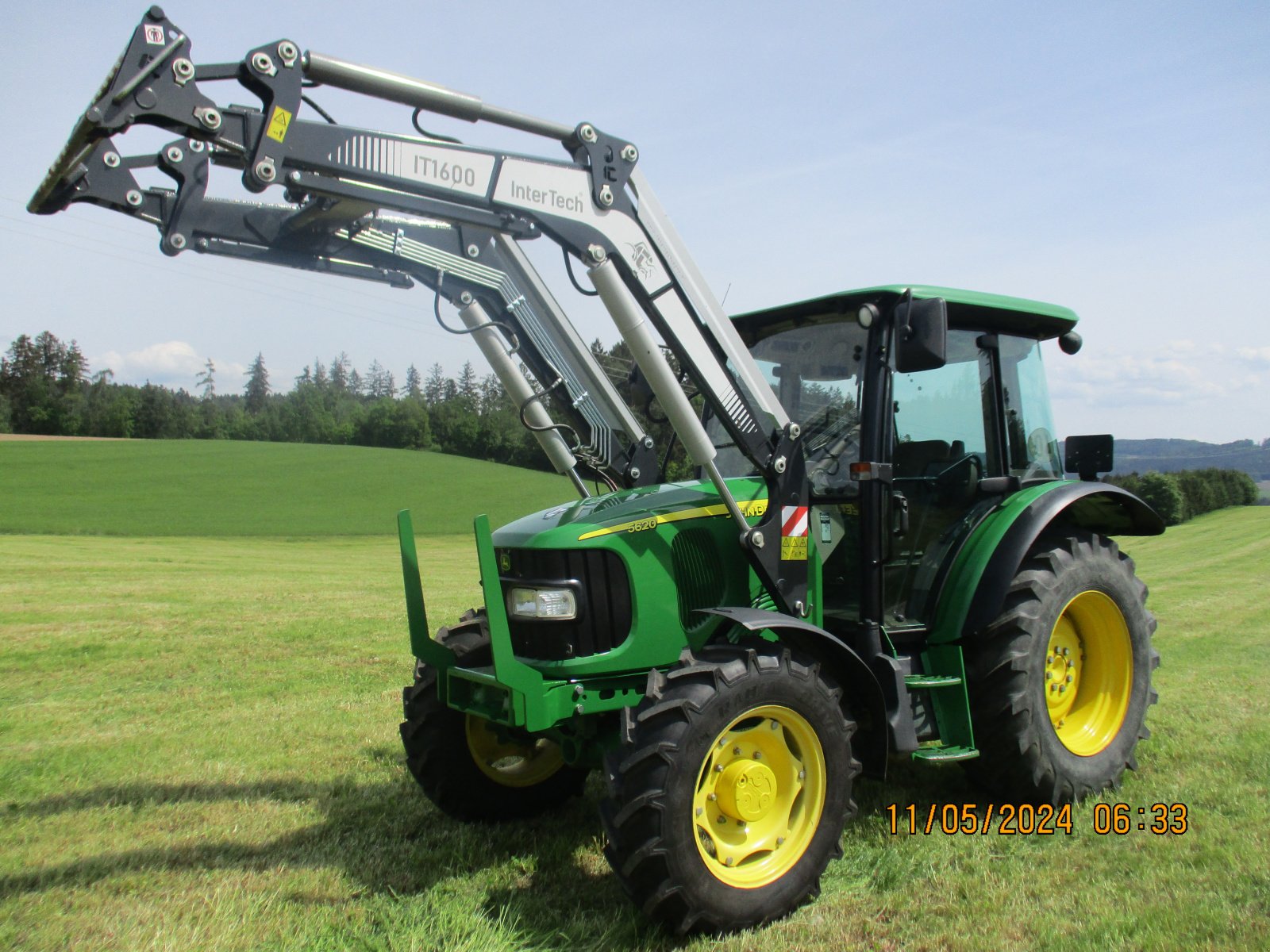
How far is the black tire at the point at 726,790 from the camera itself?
138 inches

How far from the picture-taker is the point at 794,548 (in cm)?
448

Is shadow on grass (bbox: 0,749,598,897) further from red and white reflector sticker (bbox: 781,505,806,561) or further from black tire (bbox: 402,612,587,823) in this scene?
red and white reflector sticker (bbox: 781,505,806,561)

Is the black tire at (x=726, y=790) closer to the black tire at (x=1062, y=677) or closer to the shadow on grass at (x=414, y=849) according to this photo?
the shadow on grass at (x=414, y=849)

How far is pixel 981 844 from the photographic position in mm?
4445

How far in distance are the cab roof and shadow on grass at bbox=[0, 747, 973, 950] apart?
246 cm

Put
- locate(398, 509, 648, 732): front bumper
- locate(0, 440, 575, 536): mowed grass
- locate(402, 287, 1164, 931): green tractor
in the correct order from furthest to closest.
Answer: locate(0, 440, 575, 536): mowed grass, locate(398, 509, 648, 732): front bumper, locate(402, 287, 1164, 931): green tractor

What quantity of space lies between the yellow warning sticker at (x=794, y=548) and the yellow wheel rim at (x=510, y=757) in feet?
4.98

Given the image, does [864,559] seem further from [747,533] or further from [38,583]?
[38,583]

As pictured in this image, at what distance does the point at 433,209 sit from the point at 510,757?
278 cm

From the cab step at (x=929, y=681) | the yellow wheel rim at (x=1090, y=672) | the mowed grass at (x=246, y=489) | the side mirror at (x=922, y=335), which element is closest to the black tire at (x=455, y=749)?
the cab step at (x=929, y=681)

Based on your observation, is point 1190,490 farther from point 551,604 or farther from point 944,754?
point 551,604

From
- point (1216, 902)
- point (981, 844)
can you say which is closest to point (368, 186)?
point (981, 844)

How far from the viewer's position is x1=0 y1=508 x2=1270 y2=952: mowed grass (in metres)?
3.66

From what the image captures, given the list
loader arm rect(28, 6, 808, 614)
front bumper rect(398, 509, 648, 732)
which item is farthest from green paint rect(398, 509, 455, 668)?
loader arm rect(28, 6, 808, 614)
